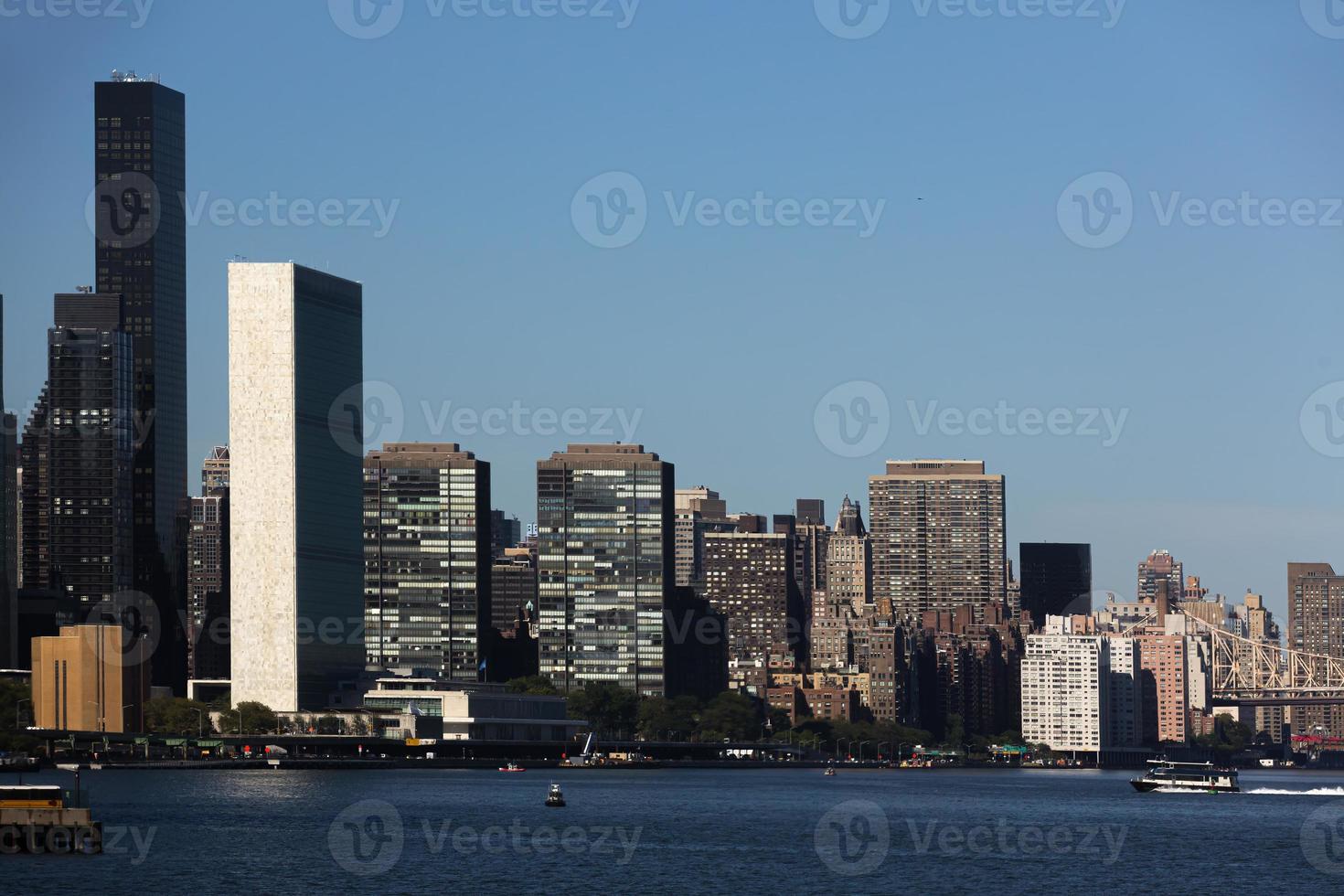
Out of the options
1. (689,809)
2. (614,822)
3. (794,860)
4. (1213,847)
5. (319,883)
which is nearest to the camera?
(319,883)

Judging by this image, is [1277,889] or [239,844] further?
[239,844]

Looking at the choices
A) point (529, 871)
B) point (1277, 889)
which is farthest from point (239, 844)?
point (1277, 889)

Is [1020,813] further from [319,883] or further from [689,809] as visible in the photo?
[319,883]

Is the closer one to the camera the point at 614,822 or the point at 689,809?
the point at 614,822

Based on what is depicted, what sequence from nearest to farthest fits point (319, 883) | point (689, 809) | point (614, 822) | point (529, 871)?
point (319, 883)
point (529, 871)
point (614, 822)
point (689, 809)

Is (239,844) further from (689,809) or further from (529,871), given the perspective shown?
(689,809)

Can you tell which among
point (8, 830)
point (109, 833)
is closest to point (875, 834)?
point (109, 833)
